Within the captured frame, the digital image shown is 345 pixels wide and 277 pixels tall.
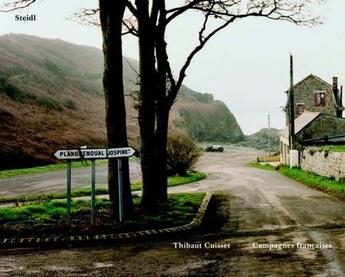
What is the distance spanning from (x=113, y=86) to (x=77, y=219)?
322 cm

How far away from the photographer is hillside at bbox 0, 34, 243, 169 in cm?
4653

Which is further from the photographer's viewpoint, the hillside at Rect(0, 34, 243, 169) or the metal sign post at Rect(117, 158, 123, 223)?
the hillside at Rect(0, 34, 243, 169)

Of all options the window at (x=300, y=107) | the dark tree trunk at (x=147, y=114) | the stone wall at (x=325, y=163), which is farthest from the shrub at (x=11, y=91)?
the dark tree trunk at (x=147, y=114)

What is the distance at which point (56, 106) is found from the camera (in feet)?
212

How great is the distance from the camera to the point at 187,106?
11169 cm

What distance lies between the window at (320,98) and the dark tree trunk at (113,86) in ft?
167

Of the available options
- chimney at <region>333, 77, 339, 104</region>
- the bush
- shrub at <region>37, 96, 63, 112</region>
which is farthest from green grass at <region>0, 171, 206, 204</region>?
shrub at <region>37, 96, 63, 112</region>

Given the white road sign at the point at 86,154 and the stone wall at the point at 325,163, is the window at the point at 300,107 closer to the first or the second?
the stone wall at the point at 325,163

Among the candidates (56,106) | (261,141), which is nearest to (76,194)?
(56,106)

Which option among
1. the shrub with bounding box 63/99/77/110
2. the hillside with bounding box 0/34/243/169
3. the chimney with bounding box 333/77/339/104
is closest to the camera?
the hillside with bounding box 0/34/243/169

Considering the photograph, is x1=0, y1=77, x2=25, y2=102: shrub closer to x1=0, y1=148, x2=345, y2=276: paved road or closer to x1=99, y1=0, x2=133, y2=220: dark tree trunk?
x1=99, y1=0, x2=133, y2=220: dark tree trunk

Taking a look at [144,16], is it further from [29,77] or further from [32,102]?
[29,77]

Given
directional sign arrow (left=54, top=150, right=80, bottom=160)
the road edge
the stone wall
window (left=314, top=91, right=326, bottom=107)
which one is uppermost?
window (left=314, top=91, right=326, bottom=107)

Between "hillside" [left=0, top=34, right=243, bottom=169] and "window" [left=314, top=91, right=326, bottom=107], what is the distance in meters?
16.9
